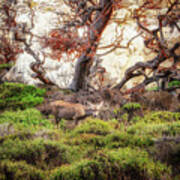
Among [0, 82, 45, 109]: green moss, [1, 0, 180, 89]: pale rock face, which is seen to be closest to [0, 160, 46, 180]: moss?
[0, 82, 45, 109]: green moss

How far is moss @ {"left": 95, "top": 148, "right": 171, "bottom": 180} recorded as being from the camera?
282 cm

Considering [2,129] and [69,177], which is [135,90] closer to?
[2,129]

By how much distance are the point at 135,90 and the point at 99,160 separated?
564 centimetres

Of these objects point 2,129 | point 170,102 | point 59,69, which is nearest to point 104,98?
point 170,102

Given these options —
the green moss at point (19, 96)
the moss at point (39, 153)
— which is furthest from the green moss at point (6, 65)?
the moss at point (39, 153)

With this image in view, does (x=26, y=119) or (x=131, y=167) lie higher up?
(x=26, y=119)

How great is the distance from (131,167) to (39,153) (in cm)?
161

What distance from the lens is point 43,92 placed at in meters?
9.02

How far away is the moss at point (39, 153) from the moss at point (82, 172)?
473mm

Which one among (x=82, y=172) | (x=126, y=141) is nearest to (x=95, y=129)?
(x=126, y=141)

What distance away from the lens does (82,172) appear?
9.35ft

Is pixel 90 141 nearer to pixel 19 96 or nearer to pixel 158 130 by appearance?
pixel 158 130

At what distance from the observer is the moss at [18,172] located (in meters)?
2.78

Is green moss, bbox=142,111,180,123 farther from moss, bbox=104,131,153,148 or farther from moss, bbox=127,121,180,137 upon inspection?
moss, bbox=104,131,153,148
